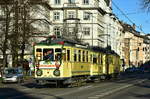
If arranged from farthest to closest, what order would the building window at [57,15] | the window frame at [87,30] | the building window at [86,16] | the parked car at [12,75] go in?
the building window at [57,15] < the building window at [86,16] < the window frame at [87,30] < the parked car at [12,75]

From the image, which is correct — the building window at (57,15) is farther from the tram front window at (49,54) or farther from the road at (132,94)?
the road at (132,94)

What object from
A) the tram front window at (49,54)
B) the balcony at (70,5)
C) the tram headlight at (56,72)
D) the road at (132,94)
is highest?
the balcony at (70,5)

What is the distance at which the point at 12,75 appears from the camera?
4131cm

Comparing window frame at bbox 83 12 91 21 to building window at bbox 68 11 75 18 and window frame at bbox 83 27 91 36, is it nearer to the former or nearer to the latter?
window frame at bbox 83 27 91 36

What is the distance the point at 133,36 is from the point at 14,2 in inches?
4418

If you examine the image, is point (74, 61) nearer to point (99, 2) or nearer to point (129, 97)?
point (129, 97)

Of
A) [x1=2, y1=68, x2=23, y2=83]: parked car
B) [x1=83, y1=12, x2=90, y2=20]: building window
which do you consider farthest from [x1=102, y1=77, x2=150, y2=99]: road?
[x1=83, y1=12, x2=90, y2=20]: building window

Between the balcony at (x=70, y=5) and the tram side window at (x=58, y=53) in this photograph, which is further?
the balcony at (x=70, y=5)

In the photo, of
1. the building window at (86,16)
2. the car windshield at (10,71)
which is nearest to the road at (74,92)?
the car windshield at (10,71)

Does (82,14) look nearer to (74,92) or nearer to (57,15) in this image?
(57,15)

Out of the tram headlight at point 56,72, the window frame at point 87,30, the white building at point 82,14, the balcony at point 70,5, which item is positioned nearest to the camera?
the tram headlight at point 56,72

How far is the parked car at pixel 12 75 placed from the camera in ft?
135

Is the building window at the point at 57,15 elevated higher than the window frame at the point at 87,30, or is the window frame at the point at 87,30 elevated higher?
the building window at the point at 57,15

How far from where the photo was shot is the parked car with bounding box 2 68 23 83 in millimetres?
41000
